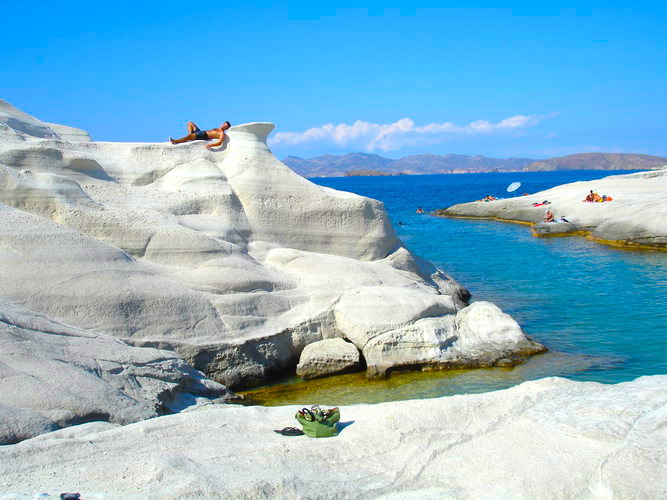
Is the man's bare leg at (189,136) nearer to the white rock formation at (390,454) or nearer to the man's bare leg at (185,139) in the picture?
the man's bare leg at (185,139)

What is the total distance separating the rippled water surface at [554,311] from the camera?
12148 mm

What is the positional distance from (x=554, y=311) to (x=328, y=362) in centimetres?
755

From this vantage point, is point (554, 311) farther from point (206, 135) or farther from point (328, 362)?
point (206, 135)

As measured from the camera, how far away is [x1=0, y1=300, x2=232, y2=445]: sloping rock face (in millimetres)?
8250

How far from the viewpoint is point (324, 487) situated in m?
6.52

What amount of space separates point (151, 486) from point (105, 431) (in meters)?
1.68

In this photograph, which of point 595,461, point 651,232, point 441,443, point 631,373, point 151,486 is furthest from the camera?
point 651,232

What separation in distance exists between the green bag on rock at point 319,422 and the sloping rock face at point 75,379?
240 centimetres

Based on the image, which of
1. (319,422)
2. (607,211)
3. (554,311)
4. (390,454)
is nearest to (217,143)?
(554,311)

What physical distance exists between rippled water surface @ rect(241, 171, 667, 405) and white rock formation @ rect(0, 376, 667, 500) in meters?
3.38

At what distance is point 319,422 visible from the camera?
25.8 feet

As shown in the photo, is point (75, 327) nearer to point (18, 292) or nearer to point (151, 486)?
point (18, 292)

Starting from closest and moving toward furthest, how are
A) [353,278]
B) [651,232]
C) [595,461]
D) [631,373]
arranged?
1. [595,461]
2. [631,373]
3. [353,278]
4. [651,232]

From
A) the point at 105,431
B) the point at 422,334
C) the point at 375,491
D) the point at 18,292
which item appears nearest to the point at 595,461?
the point at 375,491
